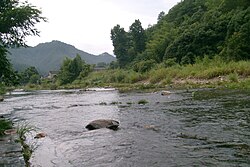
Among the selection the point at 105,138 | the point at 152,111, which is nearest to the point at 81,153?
the point at 105,138

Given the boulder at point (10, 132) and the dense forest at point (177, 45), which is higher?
the dense forest at point (177, 45)

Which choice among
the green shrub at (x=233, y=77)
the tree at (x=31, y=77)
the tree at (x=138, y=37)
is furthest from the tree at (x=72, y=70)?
the green shrub at (x=233, y=77)

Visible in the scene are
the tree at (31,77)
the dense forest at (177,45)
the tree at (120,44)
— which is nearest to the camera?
the dense forest at (177,45)

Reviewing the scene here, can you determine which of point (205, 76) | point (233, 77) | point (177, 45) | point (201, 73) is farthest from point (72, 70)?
point (233, 77)

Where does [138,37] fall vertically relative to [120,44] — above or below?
above

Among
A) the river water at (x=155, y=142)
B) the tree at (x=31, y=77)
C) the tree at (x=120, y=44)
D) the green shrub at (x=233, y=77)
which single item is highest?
the tree at (x=120, y=44)

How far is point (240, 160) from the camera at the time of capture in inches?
338

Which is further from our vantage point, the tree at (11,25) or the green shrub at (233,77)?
the green shrub at (233,77)

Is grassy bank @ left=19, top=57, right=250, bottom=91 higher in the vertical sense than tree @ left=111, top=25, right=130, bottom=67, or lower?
lower

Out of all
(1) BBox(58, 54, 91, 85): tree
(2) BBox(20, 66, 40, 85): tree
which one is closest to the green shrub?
(1) BBox(58, 54, 91, 85): tree

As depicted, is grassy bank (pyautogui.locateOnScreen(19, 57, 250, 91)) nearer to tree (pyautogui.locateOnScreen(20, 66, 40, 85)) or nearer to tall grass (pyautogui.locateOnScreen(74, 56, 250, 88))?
tall grass (pyautogui.locateOnScreen(74, 56, 250, 88))

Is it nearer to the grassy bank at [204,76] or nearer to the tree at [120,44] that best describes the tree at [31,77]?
the tree at [120,44]

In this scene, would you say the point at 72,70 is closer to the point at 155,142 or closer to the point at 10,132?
the point at 10,132

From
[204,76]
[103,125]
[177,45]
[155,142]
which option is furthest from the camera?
[177,45]
